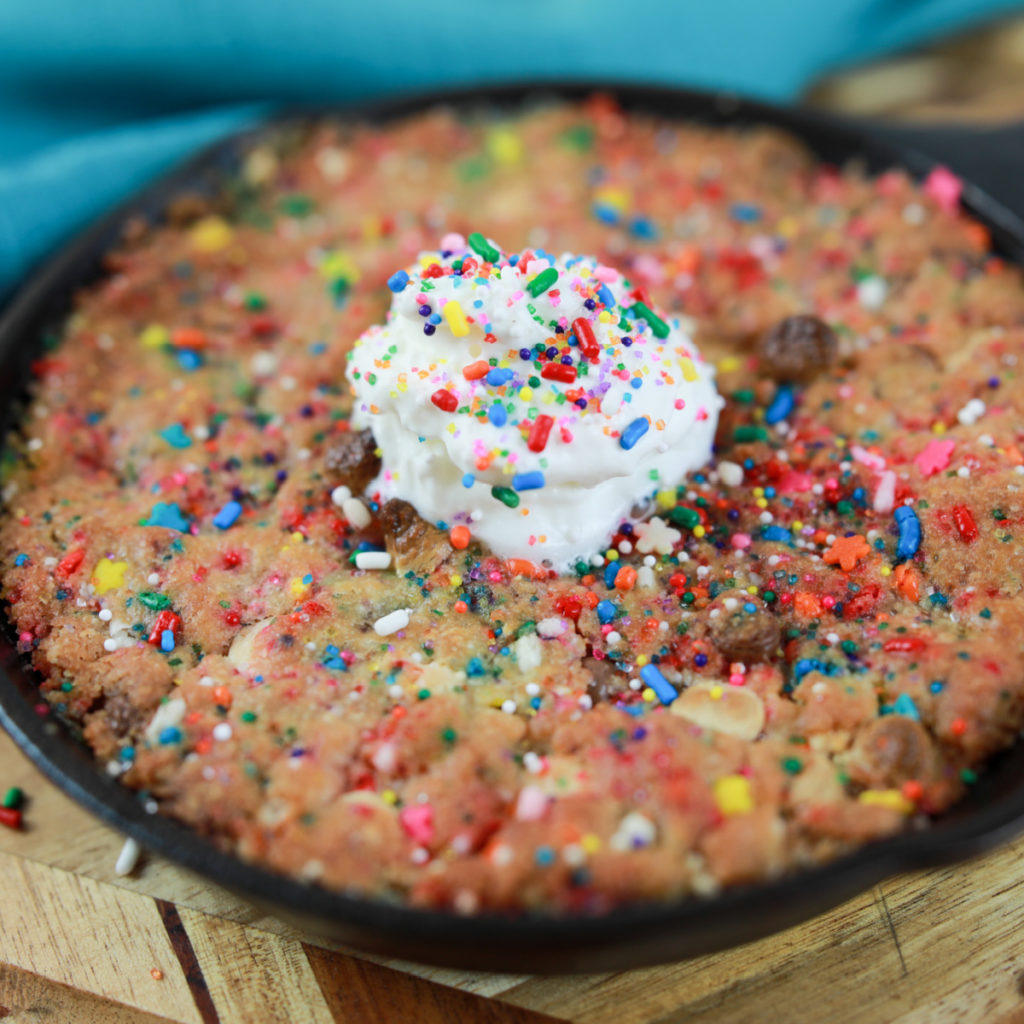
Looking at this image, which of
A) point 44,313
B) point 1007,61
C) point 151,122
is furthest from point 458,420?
point 1007,61

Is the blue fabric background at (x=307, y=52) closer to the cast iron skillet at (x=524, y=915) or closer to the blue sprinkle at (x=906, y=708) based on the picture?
the cast iron skillet at (x=524, y=915)

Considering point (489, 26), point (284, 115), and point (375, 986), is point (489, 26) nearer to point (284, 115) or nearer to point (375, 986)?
point (284, 115)

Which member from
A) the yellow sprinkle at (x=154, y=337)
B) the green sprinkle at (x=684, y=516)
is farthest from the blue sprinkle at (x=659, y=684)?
the yellow sprinkle at (x=154, y=337)

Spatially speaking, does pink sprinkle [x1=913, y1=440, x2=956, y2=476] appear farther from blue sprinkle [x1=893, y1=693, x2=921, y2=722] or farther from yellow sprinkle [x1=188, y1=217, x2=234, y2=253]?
yellow sprinkle [x1=188, y1=217, x2=234, y2=253]

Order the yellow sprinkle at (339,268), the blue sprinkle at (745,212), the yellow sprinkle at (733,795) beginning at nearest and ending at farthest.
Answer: the yellow sprinkle at (733,795) < the yellow sprinkle at (339,268) < the blue sprinkle at (745,212)

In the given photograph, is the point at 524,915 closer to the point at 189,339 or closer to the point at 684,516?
the point at 684,516
